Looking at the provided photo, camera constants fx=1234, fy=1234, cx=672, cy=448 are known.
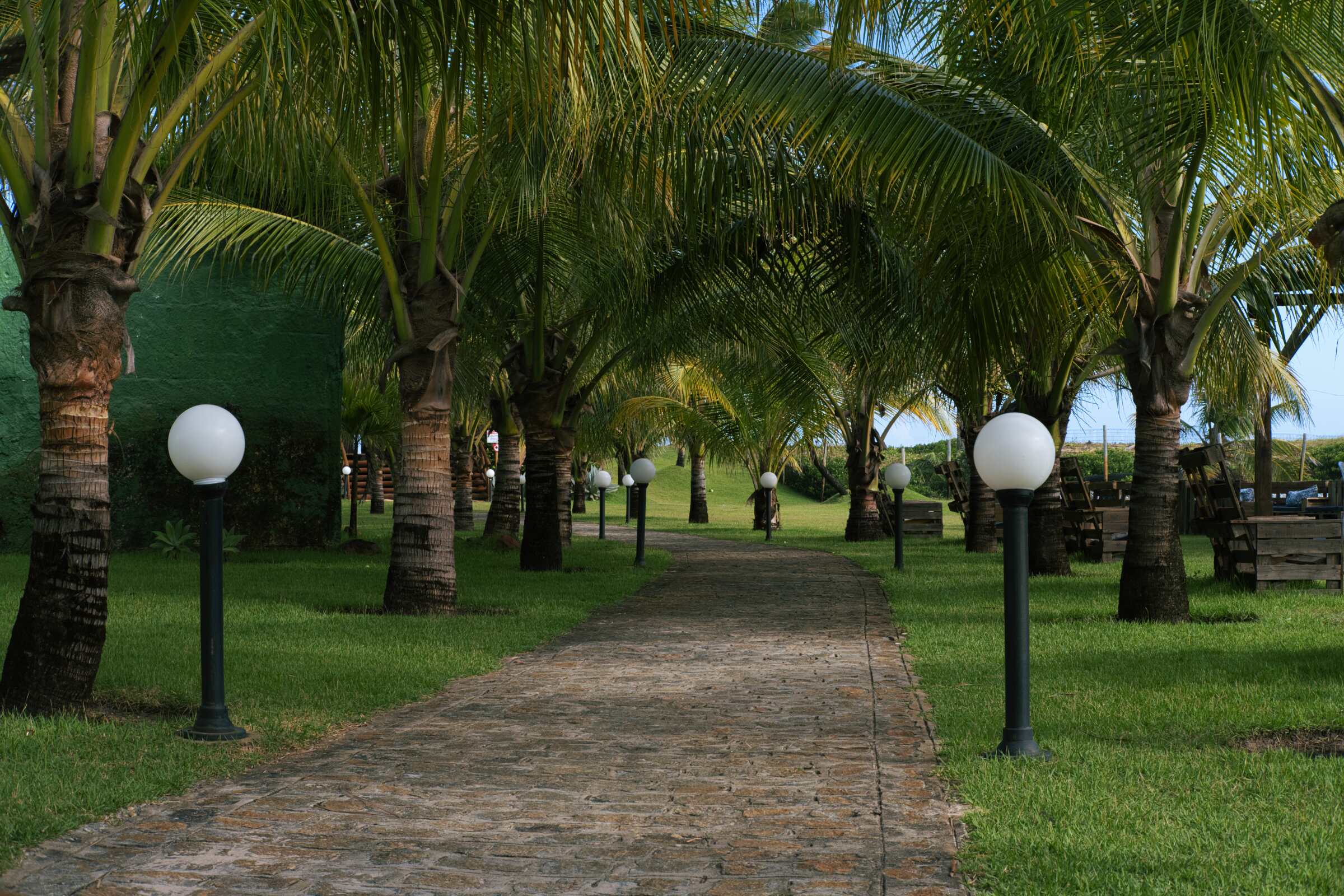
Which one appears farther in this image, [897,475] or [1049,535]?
[897,475]

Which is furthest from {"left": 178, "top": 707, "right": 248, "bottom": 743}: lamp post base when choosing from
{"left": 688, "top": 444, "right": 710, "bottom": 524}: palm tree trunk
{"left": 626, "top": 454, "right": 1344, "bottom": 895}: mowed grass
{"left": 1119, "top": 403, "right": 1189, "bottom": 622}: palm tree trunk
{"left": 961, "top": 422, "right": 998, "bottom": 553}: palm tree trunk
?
{"left": 688, "top": 444, "right": 710, "bottom": 524}: palm tree trunk

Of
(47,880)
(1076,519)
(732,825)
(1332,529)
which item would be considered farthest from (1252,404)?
(47,880)

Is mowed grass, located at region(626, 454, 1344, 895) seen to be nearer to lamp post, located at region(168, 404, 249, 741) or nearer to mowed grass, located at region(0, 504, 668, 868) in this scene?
mowed grass, located at region(0, 504, 668, 868)

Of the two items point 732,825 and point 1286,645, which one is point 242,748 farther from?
point 1286,645

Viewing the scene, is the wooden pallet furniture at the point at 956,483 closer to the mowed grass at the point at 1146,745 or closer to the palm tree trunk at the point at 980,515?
the palm tree trunk at the point at 980,515

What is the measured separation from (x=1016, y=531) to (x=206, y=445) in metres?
3.52

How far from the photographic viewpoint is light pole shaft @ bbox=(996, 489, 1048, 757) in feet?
16.7

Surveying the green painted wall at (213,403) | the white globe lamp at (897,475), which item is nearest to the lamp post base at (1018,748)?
the white globe lamp at (897,475)

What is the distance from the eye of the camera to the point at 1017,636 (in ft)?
16.9

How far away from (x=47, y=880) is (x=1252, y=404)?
15.3 metres

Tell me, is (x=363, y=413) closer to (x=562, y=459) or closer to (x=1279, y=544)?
(x=562, y=459)

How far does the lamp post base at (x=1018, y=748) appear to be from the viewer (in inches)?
199

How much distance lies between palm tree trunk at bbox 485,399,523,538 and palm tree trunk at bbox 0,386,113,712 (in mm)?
12346

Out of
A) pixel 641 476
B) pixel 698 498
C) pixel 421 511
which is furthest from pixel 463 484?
pixel 421 511
